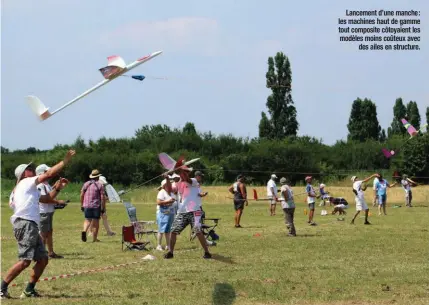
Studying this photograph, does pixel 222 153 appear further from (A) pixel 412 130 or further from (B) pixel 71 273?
(B) pixel 71 273

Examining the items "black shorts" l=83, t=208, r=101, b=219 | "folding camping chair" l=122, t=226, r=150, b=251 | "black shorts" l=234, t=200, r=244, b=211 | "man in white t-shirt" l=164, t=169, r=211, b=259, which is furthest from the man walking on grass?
"man in white t-shirt" l=164, t=169, r=211, b=259

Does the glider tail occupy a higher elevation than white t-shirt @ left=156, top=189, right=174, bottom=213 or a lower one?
higher

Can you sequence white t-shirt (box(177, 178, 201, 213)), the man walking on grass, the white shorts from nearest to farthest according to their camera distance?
white t-shirt (box(177, 178, 201, 213)) → the man walking on grass → the white shorts

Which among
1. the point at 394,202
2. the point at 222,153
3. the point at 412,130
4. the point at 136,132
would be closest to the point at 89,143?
the point at 136,132

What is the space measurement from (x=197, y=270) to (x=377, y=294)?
11.4ft

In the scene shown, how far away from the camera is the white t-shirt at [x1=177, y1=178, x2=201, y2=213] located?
13.1m

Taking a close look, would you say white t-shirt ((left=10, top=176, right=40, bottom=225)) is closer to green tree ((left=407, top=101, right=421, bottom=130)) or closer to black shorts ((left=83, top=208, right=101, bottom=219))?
black shorts ((left=83, top=208, right=101, bottom=219))

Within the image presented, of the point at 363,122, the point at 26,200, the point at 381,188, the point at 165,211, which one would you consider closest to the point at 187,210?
the point at 165,211

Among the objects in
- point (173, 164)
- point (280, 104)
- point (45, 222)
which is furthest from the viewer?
point (280, 104)

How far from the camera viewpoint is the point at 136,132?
79750 mm

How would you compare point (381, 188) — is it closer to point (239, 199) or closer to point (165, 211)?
point (239, 199)

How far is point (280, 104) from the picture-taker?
62219mm

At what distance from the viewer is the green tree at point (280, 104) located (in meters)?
59.4

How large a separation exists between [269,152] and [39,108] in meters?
52.1
